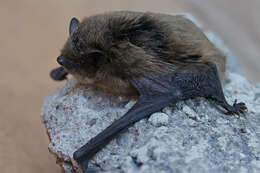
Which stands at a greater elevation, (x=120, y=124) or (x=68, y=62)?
(x=68, y=62)

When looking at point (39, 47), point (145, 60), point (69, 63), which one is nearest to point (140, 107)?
point (145, 60)

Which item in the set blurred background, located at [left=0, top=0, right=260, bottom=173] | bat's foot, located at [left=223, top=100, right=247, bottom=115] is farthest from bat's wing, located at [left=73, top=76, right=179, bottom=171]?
blurred background, located at [left=0, top=0, right=260, bottom=173]

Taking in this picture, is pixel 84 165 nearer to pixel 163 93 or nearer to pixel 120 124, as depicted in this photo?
pixel 120 124

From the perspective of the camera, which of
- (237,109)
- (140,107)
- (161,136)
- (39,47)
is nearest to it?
(161,136)

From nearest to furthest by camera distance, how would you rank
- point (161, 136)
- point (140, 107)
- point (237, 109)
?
point (161, 136) < point (140, 107) < point (237, 109)

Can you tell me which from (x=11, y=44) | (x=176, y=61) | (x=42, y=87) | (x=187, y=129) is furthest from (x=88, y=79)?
(x=11, y=44)

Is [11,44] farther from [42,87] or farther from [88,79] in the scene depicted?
[88,79]

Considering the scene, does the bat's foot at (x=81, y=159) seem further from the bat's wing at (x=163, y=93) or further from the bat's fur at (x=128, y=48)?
the bat's fur at (x=128, y=48)
